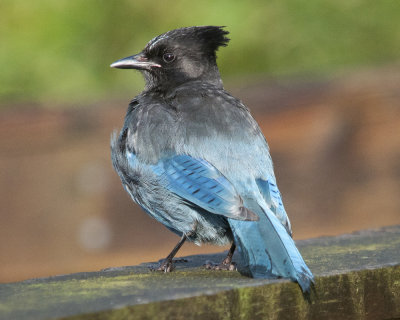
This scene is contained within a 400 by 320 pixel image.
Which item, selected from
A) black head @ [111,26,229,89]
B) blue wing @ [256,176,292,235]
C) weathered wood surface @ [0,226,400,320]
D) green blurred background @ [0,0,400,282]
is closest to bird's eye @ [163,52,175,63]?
black head @ [111,26,229,89]

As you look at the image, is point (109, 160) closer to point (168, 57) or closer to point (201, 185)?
point (168, 57)

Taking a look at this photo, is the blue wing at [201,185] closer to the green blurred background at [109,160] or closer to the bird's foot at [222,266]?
the bird's foot at [222,266]

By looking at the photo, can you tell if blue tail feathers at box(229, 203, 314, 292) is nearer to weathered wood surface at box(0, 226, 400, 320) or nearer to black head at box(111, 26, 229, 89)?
weathered wood surface at box(0, 226, 400, 320)

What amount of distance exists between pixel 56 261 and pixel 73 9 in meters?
1.61

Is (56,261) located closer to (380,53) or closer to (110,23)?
(110,23)

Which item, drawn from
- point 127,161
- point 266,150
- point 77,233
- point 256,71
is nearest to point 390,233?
point 266,150

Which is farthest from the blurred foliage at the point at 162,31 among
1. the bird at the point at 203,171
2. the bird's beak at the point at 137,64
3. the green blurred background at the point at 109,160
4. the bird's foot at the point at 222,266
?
the bird's foot at the point at 222,266

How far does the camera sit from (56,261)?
3.76 m

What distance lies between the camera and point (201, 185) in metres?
2.73

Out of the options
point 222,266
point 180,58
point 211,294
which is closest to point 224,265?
point 222,266

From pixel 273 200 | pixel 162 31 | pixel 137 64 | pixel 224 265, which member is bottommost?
pixel 224 265

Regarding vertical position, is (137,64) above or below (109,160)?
above

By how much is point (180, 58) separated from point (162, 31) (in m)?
1.45

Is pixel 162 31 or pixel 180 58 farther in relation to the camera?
pixel 162 31
